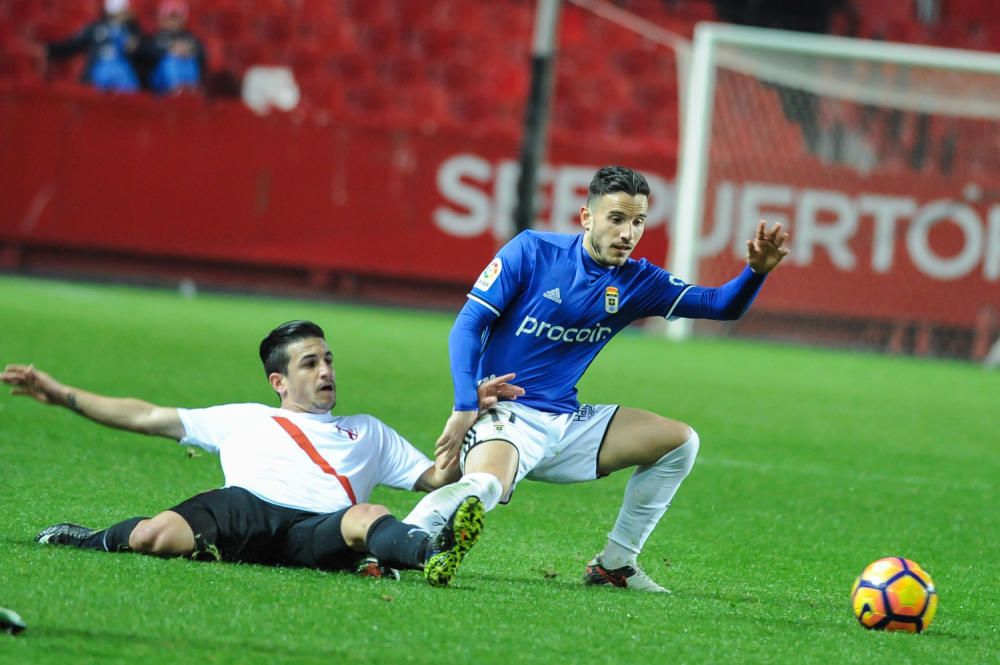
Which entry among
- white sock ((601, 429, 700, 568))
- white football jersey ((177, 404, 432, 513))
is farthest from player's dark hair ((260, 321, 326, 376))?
white sock ((601, 429, 700, 568))

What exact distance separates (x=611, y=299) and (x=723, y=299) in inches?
15.3

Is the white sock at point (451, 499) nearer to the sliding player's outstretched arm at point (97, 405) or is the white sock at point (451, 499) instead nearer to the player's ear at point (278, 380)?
the player's ear at point (278, 380)

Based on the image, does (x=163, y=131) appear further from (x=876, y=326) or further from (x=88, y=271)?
(x=876, y=326)

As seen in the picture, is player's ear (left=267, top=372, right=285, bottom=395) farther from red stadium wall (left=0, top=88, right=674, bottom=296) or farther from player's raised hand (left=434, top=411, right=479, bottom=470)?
red stadium wall (left=0, top=88, right=674, bottom=296)

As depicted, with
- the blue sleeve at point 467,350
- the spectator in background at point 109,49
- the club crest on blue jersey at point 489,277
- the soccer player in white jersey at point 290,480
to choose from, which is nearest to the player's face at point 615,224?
the club crest on blue jersey at point 489,277

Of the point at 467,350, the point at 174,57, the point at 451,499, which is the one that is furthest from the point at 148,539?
the point at 174,57

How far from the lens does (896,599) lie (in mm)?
4855

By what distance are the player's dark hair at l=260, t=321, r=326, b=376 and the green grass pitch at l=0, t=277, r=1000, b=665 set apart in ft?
2.68

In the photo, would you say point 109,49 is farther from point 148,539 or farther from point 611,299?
point 148,539

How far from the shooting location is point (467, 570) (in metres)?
5.45

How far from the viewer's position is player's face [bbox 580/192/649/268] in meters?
5.44

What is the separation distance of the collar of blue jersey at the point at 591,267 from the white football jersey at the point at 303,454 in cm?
87

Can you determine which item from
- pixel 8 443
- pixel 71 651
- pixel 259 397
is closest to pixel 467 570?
pixel 71 651

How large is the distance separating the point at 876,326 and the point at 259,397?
31.9 ft
